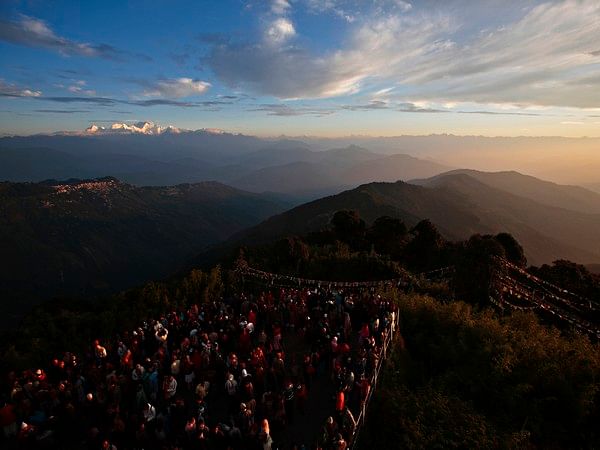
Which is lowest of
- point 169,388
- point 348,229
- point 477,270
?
point 348,229

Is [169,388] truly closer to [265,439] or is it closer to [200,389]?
[200,389]

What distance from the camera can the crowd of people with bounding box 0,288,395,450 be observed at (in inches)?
409

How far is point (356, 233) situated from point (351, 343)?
35444 mm

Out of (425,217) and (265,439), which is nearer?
(265,439)

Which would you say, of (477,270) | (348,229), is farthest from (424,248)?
(477,270)

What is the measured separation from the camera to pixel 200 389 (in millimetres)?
11430

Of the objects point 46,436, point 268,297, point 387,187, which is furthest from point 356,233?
point 387,187

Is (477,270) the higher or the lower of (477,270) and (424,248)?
the higher

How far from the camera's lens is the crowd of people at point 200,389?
10383mm

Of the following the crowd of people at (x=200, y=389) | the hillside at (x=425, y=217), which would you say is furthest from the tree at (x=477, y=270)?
the hillside at (x=425, y=217)

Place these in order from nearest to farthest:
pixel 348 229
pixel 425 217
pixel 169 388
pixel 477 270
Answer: pixel 169 388, pixel 477 270, pixel 348 229, pixel 425 217

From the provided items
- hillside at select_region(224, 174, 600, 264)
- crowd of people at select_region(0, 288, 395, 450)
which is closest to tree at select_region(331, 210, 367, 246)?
crowd of people at select_region(0, 288, 395, 450)

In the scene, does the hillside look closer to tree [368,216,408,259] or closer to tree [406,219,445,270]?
tree [368,216,408,259]

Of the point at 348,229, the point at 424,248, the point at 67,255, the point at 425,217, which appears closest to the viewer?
the point at 424,248
